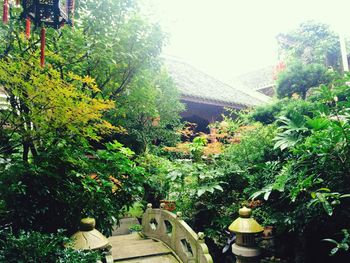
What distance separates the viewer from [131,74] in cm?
580

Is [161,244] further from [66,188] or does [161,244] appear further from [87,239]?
[66,188]

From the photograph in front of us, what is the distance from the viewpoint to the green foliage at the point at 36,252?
313cm

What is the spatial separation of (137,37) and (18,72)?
→ 2513mm

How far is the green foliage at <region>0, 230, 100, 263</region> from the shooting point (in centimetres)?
313

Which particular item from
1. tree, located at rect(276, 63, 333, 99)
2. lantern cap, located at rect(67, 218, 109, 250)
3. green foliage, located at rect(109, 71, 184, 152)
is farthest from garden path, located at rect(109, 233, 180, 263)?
tree, located at rect(276, 63, 333, 99)

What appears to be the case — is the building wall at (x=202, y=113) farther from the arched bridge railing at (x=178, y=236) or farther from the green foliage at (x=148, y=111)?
the arched bridge railing at (x=178, y=236)

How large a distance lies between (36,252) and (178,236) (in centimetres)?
254

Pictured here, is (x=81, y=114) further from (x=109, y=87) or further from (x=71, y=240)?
(x=109, y=87)

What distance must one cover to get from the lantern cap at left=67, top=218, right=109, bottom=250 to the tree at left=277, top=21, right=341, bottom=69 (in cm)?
1050

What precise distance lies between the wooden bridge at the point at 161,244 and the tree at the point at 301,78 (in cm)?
409

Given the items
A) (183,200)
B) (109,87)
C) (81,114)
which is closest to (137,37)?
(109,87)

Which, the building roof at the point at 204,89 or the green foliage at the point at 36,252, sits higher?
the building roof at the point at 204,89

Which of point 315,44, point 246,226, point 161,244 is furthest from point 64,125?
point 315,44

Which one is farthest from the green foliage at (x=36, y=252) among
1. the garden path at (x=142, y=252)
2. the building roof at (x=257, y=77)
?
the building roof at (x=257, y=77)
